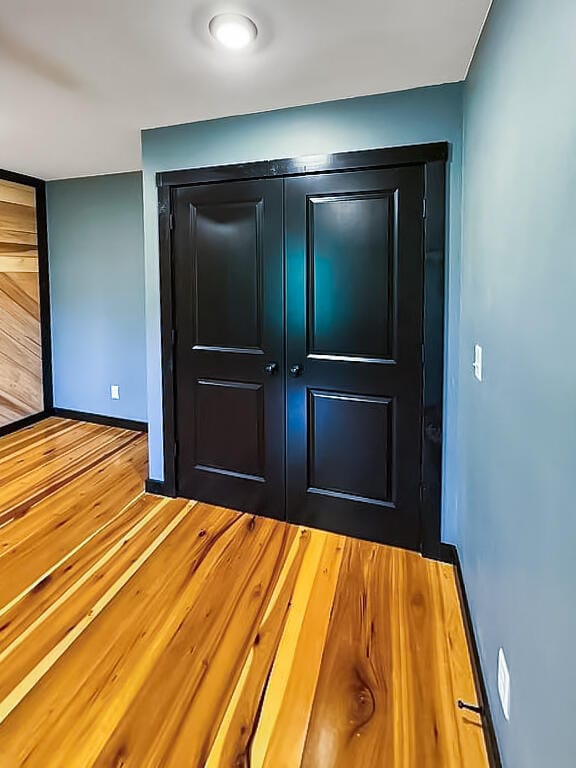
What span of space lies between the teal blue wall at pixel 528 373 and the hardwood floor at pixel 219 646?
1.07ft

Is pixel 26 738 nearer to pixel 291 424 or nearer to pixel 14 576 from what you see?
pixel 14 576

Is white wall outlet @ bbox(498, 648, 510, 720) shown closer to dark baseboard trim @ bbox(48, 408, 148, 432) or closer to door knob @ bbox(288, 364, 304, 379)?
door knob @ bbox(288, 364, 304, 379)

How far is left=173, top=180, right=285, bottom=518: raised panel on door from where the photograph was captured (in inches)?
112

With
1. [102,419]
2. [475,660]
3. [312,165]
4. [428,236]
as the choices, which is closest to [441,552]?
[475,660]

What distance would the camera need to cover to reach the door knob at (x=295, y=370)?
111 inches

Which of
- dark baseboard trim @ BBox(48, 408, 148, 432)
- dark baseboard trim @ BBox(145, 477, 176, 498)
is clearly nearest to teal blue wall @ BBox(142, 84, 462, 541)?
dark baseboard trim @ BBox(145, 477, 176, 498)

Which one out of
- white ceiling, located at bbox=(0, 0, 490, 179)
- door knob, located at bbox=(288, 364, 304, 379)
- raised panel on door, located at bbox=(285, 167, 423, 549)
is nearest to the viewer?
white ceiling, located at bbox=(0, 0, 490, 179)

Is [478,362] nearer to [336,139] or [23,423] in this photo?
[336,139]

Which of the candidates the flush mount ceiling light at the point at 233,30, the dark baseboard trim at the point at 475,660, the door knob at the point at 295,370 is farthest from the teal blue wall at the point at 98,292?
the dark baseboard trim at the point at 475,660

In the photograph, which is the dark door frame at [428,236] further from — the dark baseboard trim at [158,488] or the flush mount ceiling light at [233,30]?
the dark baseboard trim at [158,488]

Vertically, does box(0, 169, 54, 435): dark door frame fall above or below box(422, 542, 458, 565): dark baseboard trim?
above

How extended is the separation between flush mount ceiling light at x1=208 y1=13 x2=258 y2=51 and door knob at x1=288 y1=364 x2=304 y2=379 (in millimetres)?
1488

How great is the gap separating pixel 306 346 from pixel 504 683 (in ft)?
5.89

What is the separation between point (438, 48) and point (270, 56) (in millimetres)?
668
